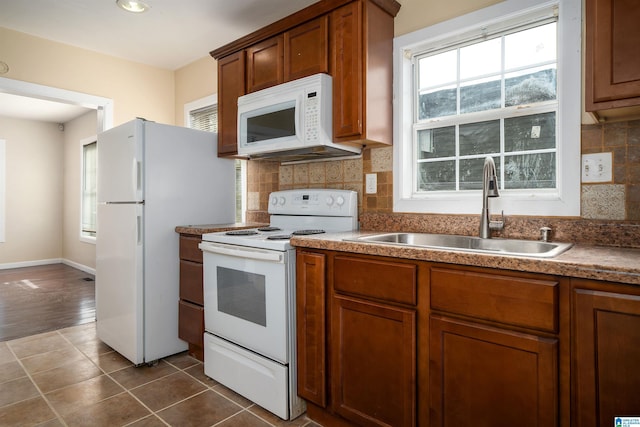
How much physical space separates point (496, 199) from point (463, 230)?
227mm

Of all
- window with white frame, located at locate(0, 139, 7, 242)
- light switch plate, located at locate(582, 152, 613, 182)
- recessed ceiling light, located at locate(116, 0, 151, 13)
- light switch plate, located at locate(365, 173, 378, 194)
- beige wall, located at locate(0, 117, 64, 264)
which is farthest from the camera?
beige wall, located at locate(0, 117, 64, 264)

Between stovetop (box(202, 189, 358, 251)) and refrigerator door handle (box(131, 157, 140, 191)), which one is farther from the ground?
refrigerator door handle (box(131, 157, 140, 191))

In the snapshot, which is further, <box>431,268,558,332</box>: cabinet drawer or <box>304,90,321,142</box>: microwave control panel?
<box>304,90,321,142</box>: microwave control panel

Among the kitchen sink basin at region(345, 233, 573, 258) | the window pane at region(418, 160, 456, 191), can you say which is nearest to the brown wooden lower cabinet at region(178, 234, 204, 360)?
the kitchen sink basin at region(345, 233, 573, 258)

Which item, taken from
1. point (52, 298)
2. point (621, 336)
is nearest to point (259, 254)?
point (621, 336)

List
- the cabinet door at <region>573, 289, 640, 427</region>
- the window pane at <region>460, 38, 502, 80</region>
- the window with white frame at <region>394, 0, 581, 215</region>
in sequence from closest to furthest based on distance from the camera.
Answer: the cabinet door at <region>573, 289, 640, 427</region> < the window with white frame at <region>394, 0, 581, 215</region> < the window pane at <region>460, 38, 502, 80</region>

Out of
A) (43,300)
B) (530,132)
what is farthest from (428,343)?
(43,300)

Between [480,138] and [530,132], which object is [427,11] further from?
[530,132]

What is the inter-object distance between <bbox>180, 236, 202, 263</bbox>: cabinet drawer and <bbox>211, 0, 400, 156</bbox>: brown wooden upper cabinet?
1.16m

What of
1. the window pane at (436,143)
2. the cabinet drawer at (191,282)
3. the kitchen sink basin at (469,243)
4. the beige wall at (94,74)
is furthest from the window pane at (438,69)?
the beige wall at (94,74)

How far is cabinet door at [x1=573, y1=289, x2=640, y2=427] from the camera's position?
3.40 feet

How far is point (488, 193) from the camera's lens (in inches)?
69.6

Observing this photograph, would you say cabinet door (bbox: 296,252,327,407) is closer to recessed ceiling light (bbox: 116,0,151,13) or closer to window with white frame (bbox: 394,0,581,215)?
window with white frame (bbox: 394,0,581,215)

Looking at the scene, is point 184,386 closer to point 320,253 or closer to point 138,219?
point 138,219
